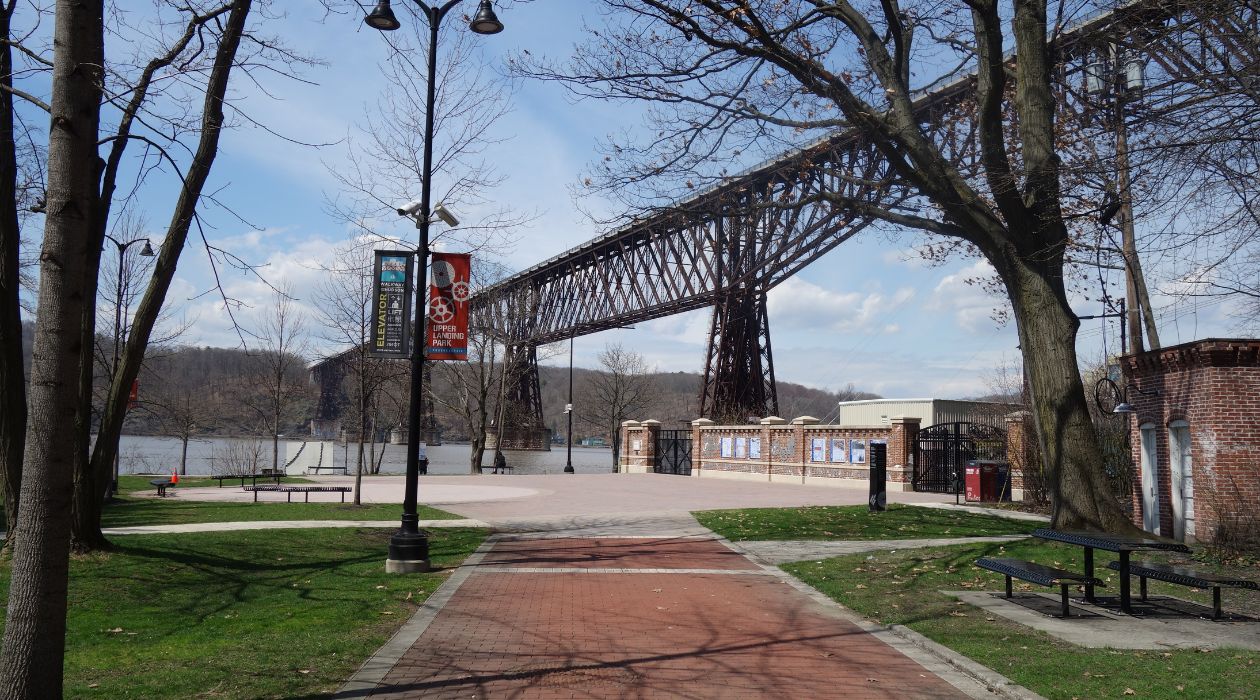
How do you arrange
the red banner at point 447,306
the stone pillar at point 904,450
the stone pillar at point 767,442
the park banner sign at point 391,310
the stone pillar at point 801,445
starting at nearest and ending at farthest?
the park banner sign at point 391,310 → the red banner at point 447,306 → the stone pillar at point 904,450 → the stone pillar at point 801,445 → the stone pillar at point 767,442

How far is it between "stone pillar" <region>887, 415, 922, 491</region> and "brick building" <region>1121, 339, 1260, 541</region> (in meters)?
13.6

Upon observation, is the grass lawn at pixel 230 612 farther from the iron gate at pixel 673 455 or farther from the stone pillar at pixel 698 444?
the iron gate at pixel 673 455

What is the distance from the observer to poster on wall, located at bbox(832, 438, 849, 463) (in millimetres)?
31016

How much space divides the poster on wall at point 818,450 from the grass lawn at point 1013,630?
18.5m

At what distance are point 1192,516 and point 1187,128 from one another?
727 cm

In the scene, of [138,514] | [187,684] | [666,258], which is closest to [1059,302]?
[187,684]

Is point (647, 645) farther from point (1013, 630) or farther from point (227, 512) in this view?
point (227, 512)

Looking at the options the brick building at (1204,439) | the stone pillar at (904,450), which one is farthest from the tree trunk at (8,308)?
the stone pillar at (904,450)

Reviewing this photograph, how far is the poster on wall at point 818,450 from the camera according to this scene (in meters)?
32.2

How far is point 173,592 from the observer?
970 cm

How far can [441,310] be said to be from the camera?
42.0 ft

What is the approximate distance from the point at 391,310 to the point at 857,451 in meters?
21.4

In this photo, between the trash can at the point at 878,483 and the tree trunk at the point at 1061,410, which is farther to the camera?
the trash can at the point at 878,483

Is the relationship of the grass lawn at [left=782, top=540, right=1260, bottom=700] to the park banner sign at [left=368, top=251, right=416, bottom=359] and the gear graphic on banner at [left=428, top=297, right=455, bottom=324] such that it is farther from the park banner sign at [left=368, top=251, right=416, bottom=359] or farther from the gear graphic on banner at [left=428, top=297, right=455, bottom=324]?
the park banner sign at [left=368, top=251, right=416, bottom=359]
